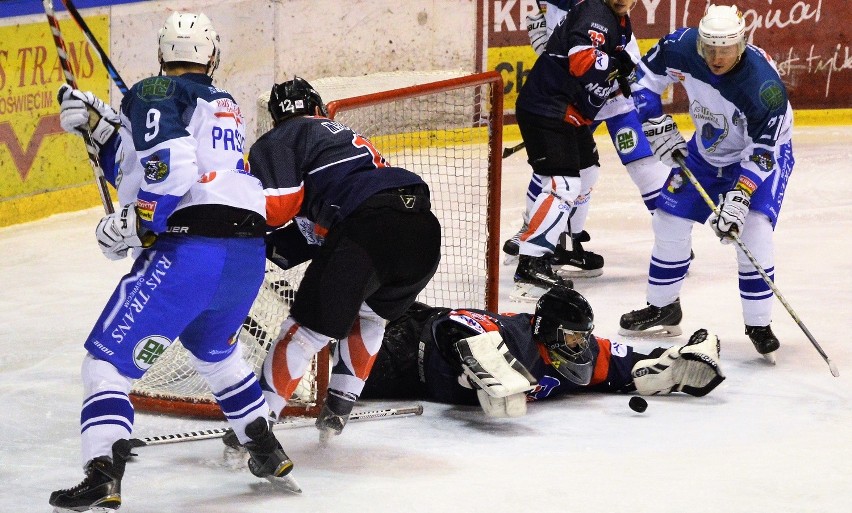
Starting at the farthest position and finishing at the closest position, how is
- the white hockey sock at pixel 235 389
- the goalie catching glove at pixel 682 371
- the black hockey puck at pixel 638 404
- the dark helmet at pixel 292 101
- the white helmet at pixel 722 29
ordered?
the white helmet at pixel 722 29, the goalie catching glove at pixel 682 371, the black hockey puck at pixel 638 404, the dark helmet at pixel 292 101, the white hockey sock at pixel 235 389

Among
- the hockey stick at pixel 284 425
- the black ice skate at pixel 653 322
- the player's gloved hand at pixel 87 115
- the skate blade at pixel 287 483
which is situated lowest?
the black ice skate at pixel 653 322

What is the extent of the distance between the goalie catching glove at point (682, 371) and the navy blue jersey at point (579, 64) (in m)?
1.55

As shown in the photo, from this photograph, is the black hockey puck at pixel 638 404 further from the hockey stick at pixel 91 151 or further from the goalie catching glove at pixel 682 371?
the hockey stick at pixel 91 151

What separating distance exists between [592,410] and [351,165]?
116 cm

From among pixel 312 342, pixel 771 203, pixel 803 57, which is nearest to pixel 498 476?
pixel 312 342

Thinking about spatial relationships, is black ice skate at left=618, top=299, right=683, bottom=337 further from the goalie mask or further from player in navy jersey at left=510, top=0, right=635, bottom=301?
the goalie mask

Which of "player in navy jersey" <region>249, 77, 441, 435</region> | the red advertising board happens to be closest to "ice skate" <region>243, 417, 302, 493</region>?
"player in navy jersey" <region>249, 77, 441, 435</region>

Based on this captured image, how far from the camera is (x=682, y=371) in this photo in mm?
4207

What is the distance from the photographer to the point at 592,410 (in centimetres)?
414

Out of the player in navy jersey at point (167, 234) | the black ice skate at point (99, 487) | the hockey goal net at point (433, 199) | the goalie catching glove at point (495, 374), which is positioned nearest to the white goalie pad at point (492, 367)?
the goalie catching glove at point (495, 374)

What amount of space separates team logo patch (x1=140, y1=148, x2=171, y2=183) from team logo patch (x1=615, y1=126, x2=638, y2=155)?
3.20m

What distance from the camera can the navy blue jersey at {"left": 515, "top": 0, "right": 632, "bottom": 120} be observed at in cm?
538

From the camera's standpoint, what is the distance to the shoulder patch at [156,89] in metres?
3.00

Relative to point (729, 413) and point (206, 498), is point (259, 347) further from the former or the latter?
point (729, 413)
